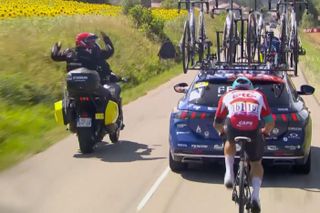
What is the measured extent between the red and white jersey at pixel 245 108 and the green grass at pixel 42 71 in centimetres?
234

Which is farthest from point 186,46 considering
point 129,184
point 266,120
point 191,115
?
point 266,120

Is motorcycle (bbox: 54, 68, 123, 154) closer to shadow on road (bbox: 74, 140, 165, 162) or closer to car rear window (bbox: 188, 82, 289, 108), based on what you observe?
shadow on road (bbox: 74, 140, 165, 162)

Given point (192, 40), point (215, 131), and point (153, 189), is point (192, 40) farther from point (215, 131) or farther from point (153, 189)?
point (153, 189)

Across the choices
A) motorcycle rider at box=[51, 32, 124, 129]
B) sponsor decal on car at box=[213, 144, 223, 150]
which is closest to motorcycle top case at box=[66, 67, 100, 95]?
motorcycle rider at box=[51, 32, 124, 129]

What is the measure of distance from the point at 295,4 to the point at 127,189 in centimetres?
684

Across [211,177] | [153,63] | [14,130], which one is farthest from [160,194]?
[153,63]

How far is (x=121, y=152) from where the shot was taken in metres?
12.1

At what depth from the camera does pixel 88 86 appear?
1162 cm

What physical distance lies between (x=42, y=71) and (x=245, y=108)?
13.9m

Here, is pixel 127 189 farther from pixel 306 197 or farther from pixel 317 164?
pixel 317 164

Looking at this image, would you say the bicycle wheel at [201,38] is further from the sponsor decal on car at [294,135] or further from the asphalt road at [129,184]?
the sponsor decal on car at [294,135]

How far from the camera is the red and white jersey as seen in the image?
24.8ft

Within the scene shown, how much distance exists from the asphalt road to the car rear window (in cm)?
105

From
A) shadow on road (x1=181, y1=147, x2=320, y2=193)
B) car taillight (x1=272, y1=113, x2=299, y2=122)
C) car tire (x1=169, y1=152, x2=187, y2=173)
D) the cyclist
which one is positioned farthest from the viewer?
car tire (x1=169, y1=152, x2=187, y2=173)
